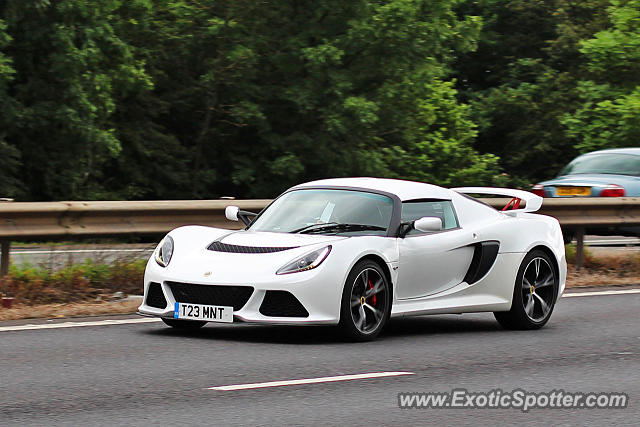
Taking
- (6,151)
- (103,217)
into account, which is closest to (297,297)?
(103,217)

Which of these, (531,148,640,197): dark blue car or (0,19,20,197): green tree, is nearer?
(531,148,640,197): dark blue car

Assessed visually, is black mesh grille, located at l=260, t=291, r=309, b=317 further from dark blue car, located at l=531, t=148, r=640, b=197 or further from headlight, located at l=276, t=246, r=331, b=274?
dark blue car, located at l=531, t=148, r=640, b=197

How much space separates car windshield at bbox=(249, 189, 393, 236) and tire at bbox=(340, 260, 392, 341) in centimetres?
48

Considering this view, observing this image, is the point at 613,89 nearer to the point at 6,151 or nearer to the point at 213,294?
the point at 6,151

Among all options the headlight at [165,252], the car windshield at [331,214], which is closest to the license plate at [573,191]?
the car windshield at [331,214]

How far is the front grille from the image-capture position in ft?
30.8

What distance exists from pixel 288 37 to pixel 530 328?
1947 cm

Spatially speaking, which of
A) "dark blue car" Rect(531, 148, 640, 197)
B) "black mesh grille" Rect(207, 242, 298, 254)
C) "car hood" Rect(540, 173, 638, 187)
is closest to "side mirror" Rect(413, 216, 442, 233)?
"black mesh grille" Rect(207, 242, 298, 254)

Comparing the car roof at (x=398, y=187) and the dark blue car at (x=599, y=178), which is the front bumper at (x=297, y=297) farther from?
the dark blue car at (x=599, y=178)

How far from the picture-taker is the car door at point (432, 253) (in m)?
10.1

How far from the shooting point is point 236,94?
30.2 meters

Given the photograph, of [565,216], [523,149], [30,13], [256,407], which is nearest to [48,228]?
[256,407]

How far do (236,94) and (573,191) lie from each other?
40.6 ft

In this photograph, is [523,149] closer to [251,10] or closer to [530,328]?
[251,10]
